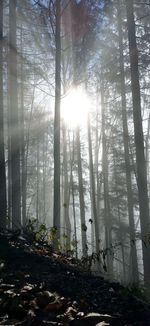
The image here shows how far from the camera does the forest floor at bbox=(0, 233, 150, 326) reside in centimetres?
334

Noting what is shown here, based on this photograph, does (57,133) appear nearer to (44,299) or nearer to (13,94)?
(13,94)

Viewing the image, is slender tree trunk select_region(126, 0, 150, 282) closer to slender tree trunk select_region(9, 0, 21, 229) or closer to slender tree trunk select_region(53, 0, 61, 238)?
slender tree trunk select_region(53, 0, 61, 238)

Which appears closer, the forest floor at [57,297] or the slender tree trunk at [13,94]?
the forest floor at [57,297]

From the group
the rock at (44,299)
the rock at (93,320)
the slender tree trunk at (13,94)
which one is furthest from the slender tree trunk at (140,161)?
the rock at (93,320)

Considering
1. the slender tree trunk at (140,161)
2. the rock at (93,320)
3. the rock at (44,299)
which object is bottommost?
the rock at (93,320)

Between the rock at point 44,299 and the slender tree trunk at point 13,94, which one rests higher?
the slender tree trunk at point 13,94

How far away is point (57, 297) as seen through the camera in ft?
12.7

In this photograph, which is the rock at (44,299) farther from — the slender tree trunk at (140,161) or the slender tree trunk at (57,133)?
the slender tree trunk at (57,133)

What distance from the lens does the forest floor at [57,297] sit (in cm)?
334

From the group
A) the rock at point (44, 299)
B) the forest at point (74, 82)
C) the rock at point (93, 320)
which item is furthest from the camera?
the forest at point (74, 82)

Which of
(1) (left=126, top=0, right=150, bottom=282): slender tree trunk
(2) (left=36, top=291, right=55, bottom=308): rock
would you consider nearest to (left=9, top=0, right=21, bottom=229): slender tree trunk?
(1) (left=126, top=0, right=150, bottom=282): slender tree trunk

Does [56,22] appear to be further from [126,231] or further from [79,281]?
[126,231]

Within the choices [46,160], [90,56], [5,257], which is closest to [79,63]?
[90,56]

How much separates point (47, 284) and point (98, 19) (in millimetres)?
11658
